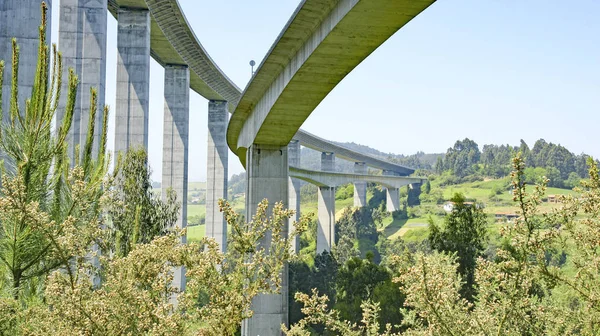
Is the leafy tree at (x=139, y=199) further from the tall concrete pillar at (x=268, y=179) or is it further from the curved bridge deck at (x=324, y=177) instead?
the curved bridge deck at (x=324, y=177)

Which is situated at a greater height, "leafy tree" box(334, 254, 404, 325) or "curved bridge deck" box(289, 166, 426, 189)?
"curved bridge deck" box(289, 166, 426, 189)

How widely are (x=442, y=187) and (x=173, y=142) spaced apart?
388 ft

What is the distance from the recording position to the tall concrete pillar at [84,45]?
56.9 feet

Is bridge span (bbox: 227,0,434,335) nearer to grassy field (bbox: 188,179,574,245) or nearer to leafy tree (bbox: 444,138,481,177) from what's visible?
grassy field (bbox: 188,179,574,245)

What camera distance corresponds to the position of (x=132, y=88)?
22.6m

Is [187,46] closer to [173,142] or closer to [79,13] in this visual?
[173,142]

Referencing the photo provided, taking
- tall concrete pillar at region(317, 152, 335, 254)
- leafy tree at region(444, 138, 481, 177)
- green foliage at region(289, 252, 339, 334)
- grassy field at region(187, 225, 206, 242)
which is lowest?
grassy field at region(187, 225, 206, 242)

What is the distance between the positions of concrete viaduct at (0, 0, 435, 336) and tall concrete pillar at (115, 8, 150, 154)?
41mm

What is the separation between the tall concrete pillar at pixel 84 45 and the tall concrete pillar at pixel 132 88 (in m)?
4.84

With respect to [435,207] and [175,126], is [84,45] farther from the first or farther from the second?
[435,207]

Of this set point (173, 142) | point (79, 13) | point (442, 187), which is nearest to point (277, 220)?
point (79, 13)

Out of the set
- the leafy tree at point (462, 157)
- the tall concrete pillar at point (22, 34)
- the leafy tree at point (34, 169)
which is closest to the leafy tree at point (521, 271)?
the leafy tree at point (34, 169)

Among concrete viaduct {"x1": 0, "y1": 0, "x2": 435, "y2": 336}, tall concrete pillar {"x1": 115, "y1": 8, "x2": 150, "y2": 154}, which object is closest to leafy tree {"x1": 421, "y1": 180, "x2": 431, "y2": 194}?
concrete viaduct {"x1": 0, "y1": 0, "x2": 435, "y2": 336}

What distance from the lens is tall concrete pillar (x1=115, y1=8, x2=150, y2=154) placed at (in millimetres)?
22578
